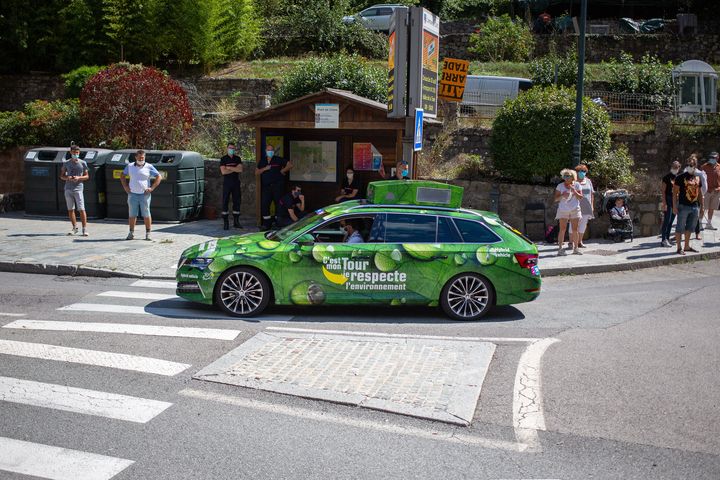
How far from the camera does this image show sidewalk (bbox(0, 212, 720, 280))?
1288cm

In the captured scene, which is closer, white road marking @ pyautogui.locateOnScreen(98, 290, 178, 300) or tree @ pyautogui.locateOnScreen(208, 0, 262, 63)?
white road marking @ pyautogui.locateOnScreen(98, 290, 178, 300)

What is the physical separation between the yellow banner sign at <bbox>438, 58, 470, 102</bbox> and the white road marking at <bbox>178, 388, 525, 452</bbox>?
14870 millimetres

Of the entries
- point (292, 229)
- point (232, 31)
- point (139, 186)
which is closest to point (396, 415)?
point (292, 229)

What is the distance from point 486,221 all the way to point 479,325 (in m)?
1.42

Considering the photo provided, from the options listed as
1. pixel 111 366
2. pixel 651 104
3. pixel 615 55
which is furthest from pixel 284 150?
pixel 615 55

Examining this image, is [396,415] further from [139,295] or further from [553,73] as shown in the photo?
[553,73]

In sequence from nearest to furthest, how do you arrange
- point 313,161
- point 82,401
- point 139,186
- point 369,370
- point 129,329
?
1. point 82,401
2. point 369,370
3. point 129,329
4. point 139,186
5. point 313,161

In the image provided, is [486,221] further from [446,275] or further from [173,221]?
[173,221]

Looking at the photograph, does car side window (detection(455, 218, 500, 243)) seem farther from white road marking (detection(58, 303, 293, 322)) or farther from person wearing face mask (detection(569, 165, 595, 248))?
person wearing face mask (detection(569, 165, 595, 248))

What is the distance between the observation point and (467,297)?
10.0 meters

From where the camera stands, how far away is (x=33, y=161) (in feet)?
60.2

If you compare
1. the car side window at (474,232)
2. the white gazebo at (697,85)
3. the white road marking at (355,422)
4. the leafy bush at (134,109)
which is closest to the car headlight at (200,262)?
the white road marking at (355,422)

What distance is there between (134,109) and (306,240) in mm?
12173

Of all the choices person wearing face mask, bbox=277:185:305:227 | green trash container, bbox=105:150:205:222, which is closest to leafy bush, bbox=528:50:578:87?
green trash container, bbox=105:150:205:222
